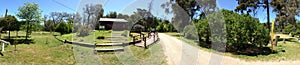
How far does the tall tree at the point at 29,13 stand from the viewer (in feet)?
48.2

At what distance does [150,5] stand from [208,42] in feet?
18.0

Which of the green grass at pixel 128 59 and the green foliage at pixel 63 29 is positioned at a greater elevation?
the green foliage at pixel 63 29

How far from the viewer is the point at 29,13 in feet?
48.9

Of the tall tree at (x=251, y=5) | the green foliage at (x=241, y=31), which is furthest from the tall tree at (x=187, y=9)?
the green foliage at (x=241, y=31)

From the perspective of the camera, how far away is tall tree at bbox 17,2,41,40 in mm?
14688

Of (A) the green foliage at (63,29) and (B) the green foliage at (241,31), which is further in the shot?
(A) the green foliage at (63,29)

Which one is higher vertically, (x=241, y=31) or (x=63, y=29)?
(x=63, y=29)

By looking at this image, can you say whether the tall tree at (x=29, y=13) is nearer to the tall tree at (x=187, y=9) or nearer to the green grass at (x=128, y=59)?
the green grass at (x=128, y=59)

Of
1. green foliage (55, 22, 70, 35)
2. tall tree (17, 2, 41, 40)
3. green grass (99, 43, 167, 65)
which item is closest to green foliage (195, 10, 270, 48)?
green grass (99, 43, 167, 65)

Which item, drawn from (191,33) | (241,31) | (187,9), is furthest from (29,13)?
(187,9)

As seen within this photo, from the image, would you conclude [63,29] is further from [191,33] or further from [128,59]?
[128,59]

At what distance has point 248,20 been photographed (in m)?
11.8

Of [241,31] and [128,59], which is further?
[241,31]

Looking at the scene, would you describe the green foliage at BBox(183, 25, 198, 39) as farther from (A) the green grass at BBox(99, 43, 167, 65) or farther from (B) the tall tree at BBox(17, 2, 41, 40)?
(B) the tall tree at BBox(17, 2, 41, 40)
